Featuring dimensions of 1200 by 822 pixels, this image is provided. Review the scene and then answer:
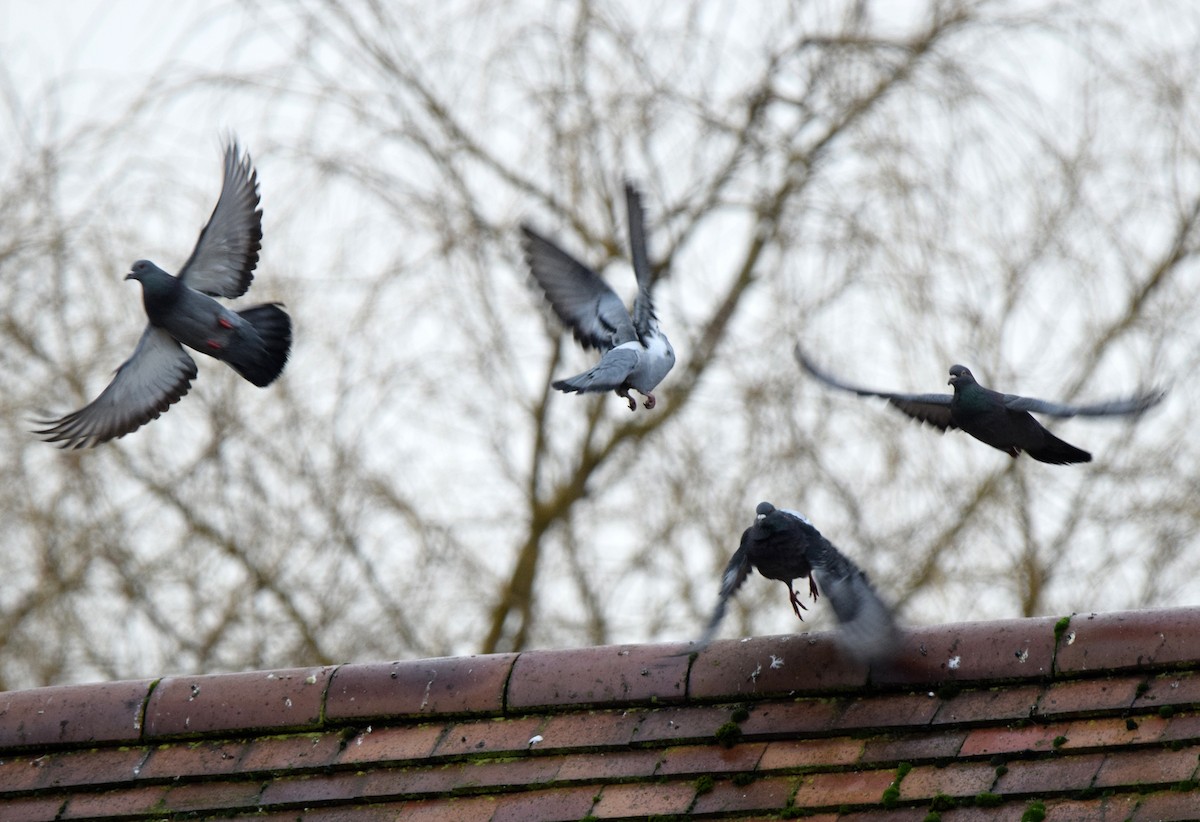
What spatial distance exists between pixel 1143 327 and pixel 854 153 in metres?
1.78

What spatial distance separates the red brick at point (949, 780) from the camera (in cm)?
331

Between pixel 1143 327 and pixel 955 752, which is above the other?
pixel 1143 327

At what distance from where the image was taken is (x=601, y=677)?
12.8ft

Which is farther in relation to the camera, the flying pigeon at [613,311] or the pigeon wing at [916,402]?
the flying pigeon at [613,311]

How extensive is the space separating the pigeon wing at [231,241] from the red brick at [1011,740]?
3.07m

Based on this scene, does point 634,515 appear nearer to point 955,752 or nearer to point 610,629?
point 610,629

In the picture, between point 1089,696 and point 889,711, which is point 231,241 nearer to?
point 889,711

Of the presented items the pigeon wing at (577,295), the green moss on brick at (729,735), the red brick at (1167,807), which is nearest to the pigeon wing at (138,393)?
the pigeon wing at (577,295)

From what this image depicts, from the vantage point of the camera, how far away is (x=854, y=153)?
864 centimetres

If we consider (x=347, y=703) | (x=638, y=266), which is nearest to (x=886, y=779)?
(x=347, y=703)

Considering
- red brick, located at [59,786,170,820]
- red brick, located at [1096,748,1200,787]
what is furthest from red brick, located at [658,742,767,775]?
red brick, located at [59,786,170,820]

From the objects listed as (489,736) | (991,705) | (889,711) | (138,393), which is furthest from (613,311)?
(991,705)

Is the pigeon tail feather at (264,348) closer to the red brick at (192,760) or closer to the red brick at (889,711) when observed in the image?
the red brick at (192,760)

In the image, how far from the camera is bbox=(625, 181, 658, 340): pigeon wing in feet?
18.8
